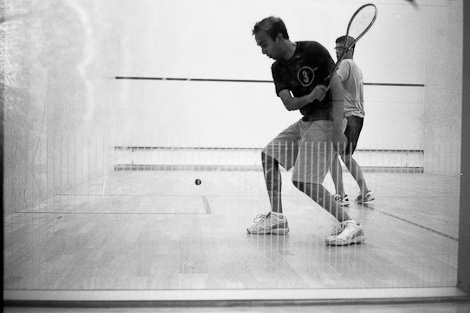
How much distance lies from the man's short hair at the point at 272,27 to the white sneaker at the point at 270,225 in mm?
559

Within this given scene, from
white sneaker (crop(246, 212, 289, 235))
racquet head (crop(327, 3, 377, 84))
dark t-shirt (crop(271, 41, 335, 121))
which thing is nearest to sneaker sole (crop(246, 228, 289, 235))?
white sneaker (crop(246, 212, 289, 235))

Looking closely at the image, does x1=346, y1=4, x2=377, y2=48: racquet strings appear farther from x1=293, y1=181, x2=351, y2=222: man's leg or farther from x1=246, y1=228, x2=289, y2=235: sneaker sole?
x1=246, y1=228, x2=289, y2=235: sneaker sole

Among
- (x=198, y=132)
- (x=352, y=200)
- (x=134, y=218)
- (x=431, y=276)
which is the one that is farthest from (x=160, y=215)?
(x=431, y=276)

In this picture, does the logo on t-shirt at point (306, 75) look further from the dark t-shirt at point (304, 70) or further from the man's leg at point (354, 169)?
the man's leg at point (354, 169)

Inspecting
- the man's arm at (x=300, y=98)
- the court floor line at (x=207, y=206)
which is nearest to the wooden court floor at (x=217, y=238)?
the court floor line at (x=207, y=206)

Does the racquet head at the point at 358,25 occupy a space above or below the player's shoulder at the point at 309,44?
above

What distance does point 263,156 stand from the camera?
1796 millimetres

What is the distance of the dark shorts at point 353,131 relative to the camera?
180 centimetres

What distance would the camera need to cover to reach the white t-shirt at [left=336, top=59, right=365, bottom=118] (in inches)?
70.1

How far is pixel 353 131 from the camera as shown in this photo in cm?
181

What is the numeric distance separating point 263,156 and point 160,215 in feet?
1.34

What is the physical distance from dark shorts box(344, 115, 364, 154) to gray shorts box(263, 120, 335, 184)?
0.05 m

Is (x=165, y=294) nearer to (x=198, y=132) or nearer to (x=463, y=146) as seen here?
(x=198, y=132)

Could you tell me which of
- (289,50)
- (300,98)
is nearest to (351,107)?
(300,98)
